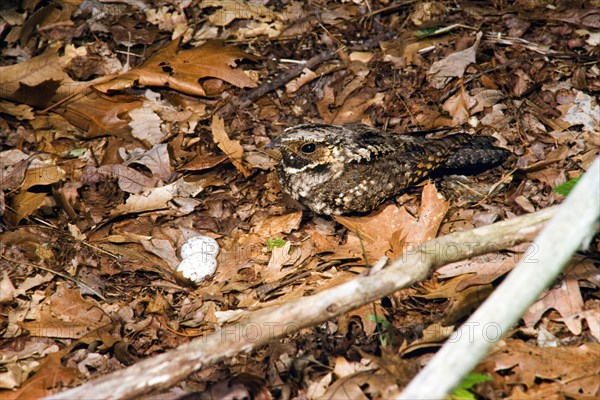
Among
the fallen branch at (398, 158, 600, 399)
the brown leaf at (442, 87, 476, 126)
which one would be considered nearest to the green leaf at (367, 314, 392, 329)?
the fallen branch at (398, 158, 600, 399)

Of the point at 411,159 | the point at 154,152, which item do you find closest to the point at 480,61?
the point at 411,159

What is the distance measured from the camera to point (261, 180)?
449 centimetres

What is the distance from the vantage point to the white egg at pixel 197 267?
3.75 m

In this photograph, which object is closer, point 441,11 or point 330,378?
point 330,378

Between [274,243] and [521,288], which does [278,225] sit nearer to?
[274,243]

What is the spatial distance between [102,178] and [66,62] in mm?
1366

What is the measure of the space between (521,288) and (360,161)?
1.96 metres

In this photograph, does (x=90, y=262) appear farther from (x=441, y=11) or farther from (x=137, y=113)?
(x=441, y=11)

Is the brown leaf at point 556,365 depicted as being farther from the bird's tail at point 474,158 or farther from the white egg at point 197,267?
the white egg at point 197,267

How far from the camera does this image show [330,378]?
2.99 metres

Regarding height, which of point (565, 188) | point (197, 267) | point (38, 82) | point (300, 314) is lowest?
point (197, 267)

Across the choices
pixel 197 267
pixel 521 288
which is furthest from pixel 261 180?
pixel 521 288

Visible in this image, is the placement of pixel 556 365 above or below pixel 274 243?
above

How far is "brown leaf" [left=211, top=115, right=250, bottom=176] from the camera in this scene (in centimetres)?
444
